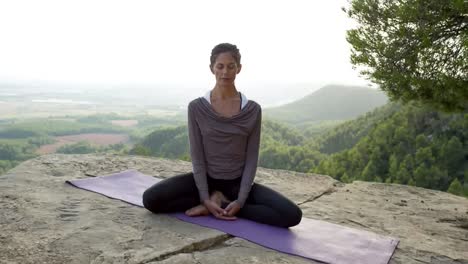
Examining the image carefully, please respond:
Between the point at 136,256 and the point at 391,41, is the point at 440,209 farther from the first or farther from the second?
the point at 136,256

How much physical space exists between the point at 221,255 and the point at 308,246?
79 cm

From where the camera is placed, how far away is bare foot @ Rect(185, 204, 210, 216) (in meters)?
4.03

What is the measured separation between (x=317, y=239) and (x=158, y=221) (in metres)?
1.49

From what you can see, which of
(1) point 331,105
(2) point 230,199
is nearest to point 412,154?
(2) point 230,199

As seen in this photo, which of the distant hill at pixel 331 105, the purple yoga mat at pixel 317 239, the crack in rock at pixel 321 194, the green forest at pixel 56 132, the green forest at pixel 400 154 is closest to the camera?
the purple yoga mat at pixel 317 239

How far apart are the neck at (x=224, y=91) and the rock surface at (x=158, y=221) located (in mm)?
1290

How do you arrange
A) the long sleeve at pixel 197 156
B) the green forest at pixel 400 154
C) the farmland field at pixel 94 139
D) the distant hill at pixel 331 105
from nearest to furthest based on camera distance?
the long sleeve at pixel 197 156
the green forest at pixel 400 154
the farmland field at pixel 94 139
the distant hill at pixel 331 105

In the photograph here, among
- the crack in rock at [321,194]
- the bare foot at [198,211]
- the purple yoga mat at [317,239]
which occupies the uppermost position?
the bare foot at [198,211]

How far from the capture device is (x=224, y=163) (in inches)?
161

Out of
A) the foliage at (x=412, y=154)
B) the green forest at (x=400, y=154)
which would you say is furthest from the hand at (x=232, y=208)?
the foliage at (x=412, y=154)

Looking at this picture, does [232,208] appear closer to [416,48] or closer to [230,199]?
[230,199]

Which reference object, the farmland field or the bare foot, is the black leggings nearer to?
the bare foot

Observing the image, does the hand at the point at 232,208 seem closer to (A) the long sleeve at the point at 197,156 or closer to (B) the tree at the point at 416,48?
(A) the long sleeve at the point at 197,156

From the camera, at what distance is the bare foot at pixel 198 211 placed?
4.03m
